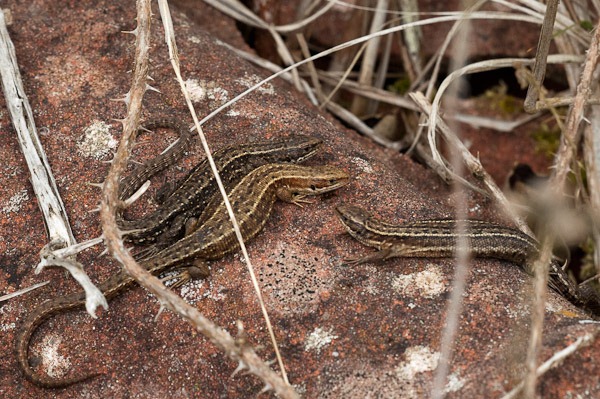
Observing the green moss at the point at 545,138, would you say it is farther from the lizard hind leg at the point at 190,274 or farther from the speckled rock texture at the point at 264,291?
the lizard hind leg at the point at 190,274

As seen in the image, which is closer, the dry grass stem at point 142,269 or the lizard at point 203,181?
the dry grass stem at point 142,269

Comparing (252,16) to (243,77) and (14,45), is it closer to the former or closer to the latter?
(243,77)

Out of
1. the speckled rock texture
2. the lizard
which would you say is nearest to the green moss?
the speckled rock texture

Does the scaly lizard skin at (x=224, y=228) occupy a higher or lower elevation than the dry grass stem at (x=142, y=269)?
lower

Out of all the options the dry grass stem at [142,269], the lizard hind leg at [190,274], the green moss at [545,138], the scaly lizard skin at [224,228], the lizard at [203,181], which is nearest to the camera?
the dry grass stem at [142,269]

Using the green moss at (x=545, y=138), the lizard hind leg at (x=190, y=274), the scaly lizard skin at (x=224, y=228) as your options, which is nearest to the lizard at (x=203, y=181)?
the scaly lizard skin at (x=224, y=228)

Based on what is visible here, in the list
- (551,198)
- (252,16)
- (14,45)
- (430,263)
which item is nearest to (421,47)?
(252,16)

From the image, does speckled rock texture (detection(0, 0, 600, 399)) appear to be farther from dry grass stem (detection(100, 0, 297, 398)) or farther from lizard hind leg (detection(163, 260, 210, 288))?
dry grass stem (detection(100, 0, 297, 398))

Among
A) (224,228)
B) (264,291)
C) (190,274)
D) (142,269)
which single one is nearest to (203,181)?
(224,228)
